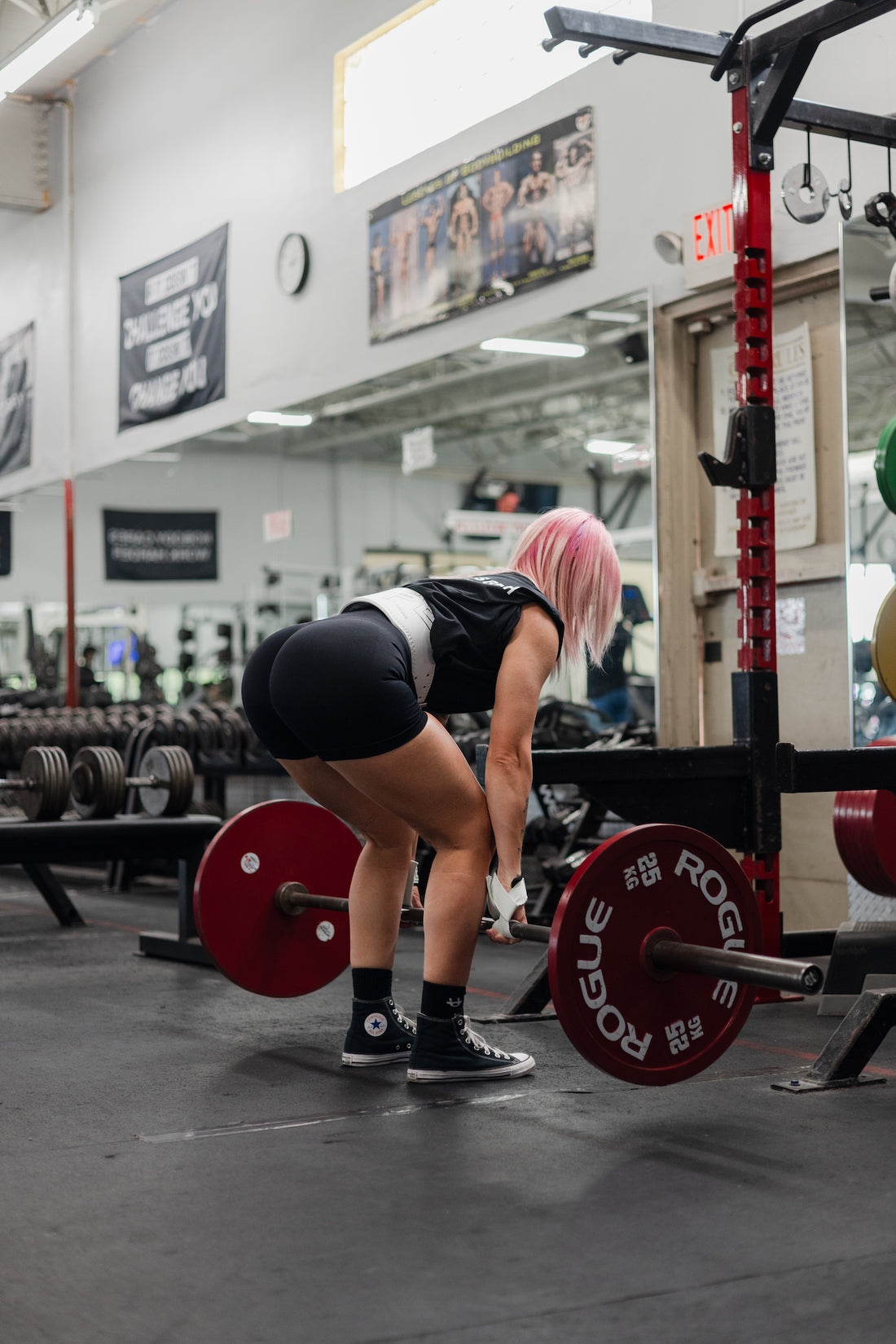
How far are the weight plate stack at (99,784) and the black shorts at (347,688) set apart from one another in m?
2.68

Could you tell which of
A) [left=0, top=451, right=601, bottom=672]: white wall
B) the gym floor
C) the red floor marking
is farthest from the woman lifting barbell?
[left=0, top=451, right=601, bottom=672]: white wall

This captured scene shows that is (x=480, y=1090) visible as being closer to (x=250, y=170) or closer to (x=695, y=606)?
(x=695, y=606)

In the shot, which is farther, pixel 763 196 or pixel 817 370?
pixel 817 370

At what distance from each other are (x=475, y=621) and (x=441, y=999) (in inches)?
26.2

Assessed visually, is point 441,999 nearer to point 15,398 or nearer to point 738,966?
point 738,966

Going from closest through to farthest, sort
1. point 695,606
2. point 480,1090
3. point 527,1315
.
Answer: point 527,1315 < point 480,1090 < point 695,606

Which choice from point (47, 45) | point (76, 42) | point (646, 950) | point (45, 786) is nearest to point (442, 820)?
point (646, 950)

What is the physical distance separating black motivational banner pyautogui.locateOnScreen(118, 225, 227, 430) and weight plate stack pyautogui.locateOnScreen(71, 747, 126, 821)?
318 cm

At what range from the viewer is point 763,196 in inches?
138

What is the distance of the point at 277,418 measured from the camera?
756cm

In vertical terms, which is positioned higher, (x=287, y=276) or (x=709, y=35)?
(x=287, y=276)

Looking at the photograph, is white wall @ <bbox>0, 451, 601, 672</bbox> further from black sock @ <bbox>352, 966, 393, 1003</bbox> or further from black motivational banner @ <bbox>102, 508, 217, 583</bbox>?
black sock @ <bbox>352, 966, 393, 1003</bbox>

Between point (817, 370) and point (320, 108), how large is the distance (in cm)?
342

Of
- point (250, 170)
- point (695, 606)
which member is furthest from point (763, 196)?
point (250, 170)
